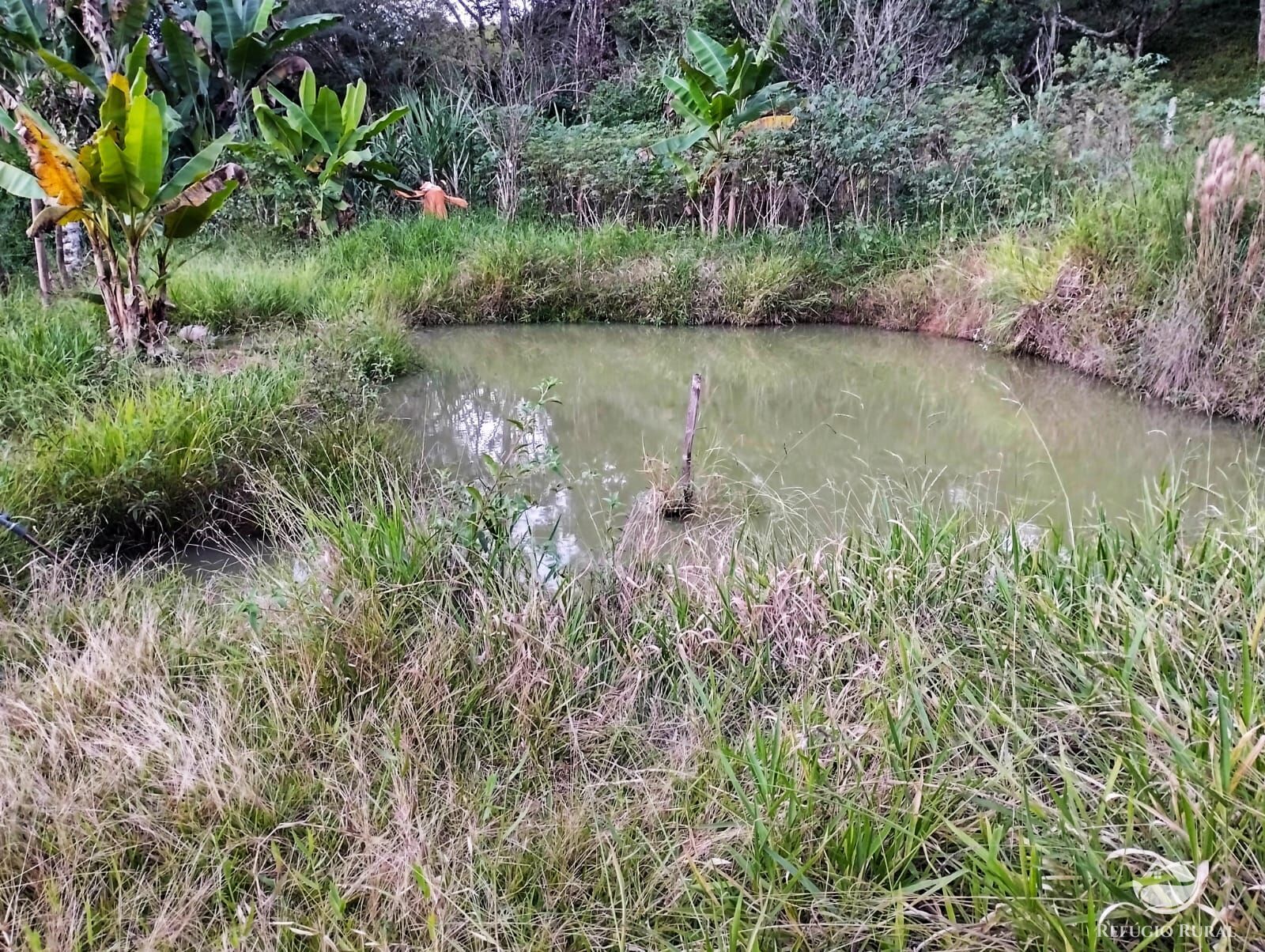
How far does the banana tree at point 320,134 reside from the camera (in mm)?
9102

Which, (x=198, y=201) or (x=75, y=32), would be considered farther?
(x=75, y=32)

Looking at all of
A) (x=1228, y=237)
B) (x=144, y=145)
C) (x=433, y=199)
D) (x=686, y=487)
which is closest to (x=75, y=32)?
(x=433, y=199)

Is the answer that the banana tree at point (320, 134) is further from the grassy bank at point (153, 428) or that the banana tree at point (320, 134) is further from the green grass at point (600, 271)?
the grassy bank at point (153, 428)

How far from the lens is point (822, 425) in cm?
507

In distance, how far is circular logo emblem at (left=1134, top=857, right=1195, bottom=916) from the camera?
1.12 m

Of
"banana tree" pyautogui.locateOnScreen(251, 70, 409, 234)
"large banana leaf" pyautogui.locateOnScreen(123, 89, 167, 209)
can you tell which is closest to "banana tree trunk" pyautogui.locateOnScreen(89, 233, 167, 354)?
"large banana leaf" pyautogui.locateOnScreen(123, 89, 167, 209)

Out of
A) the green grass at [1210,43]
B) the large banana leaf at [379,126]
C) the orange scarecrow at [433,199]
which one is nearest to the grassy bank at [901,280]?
the orange scarecrow at [433,199]

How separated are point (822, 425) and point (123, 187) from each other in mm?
4050

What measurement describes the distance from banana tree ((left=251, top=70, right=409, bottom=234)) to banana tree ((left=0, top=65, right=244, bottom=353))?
437 centimetres

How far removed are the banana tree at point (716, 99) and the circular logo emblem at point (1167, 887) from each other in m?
9.05

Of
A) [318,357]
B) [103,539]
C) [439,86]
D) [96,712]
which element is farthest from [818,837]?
[439,86]

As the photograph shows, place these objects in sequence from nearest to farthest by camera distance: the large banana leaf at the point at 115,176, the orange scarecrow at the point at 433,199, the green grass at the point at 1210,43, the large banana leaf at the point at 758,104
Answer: the large banana leaf at the point at 115,176
the large banana leaf at the point at 758,104
the orange scarecrow at the point at 433,199
the green grass at the point at 1210,43

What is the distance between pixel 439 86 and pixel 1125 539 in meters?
14.4

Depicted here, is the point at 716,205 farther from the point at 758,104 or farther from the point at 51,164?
the point at 51,164
